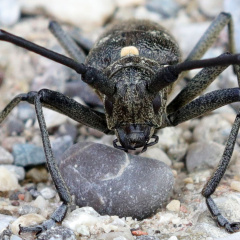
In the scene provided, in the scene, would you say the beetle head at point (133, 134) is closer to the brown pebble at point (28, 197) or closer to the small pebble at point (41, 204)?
the small pebble at point (41, 204)

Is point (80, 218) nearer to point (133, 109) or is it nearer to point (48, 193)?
point (48, 193)

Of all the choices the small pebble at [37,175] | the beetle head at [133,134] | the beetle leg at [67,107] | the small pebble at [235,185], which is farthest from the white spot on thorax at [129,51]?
the small pebble at [235,185]

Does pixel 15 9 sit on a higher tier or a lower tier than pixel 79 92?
higher

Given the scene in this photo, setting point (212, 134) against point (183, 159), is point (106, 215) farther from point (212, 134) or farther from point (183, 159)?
point (212, 134)

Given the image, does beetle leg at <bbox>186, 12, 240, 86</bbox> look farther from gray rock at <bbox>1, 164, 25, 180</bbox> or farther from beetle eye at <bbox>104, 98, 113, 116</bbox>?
gray rock at <bbox>1, 164, 25, 180</bbox>

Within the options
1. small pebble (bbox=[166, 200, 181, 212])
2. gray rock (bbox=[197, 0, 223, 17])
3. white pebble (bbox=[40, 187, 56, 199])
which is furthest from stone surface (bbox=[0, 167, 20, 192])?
gray rock (bbox=[197, 0, 223, 17])

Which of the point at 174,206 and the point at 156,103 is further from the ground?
the point at 156,103


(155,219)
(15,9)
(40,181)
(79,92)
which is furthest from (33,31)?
(155,219)

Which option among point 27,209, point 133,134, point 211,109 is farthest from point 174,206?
point 27,209
